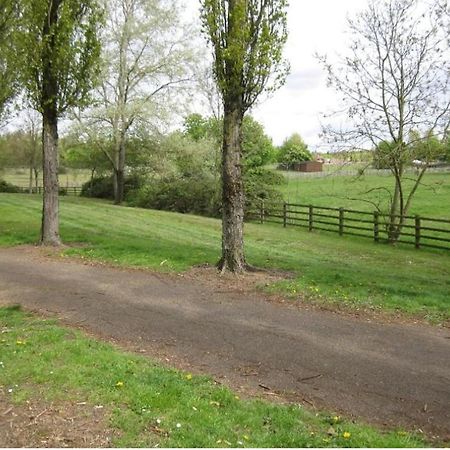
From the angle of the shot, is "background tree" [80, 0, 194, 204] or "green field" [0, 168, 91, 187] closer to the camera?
"background tree" [80, 0, 194, 204]

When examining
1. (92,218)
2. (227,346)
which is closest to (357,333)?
(227,346)

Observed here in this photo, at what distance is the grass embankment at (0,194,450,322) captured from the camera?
1032 cm

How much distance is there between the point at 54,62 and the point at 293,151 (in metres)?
44.9

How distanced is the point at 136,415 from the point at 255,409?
1241 millimetres

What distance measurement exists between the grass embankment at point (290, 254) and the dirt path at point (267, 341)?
123cm

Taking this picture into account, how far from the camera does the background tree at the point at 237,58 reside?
11227 mm

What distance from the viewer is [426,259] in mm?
18562

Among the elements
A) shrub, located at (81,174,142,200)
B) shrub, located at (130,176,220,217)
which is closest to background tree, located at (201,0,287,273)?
shrub, located at (130,176,220,217)

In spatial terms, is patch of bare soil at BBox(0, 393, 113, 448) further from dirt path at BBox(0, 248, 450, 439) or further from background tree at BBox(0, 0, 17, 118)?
background tree at BBox(0, 0, 17, 118)

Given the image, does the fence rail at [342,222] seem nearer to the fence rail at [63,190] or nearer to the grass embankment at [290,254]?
the grass embankment at [290,254]

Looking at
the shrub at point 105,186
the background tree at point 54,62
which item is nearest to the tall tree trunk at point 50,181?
the background tree at point 54,62

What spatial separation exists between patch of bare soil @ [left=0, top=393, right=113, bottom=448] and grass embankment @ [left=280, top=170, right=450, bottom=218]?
22.3 meters

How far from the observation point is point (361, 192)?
2781 centimetres

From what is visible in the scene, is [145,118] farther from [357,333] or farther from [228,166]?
[357,333]
